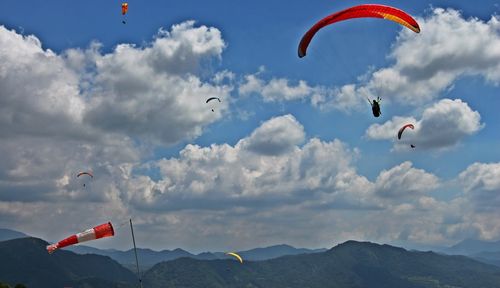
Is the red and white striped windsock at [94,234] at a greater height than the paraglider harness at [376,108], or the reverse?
the paraglider harness at [376,108]

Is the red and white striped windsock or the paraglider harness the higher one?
the paraglider harness

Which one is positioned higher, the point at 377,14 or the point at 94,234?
the point at 377,14

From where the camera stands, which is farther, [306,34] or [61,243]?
[306,34]

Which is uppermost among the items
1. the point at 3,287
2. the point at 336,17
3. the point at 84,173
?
the point at 336,17

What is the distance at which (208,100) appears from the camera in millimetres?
79250

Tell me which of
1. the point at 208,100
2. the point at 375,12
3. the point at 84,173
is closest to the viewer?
the point at 375,12

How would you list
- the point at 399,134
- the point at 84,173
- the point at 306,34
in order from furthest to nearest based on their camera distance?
the point at 84,173 < the point at 399,134 < the point at 306,34

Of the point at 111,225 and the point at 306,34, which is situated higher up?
the point at 306,34

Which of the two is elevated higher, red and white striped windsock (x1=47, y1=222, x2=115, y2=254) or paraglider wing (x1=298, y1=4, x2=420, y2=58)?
paraglider wing (x1=298, y1=4, x2=420, y2=58)

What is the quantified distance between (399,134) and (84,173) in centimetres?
5245

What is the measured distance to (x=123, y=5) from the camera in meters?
75.4

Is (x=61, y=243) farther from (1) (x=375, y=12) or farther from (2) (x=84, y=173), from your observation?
(2) (x=84, y=173)

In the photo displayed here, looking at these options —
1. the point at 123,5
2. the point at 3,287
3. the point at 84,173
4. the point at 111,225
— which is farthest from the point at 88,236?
the point at 3,287

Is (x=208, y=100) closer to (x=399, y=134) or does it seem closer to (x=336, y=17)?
(x=399, y=134)
